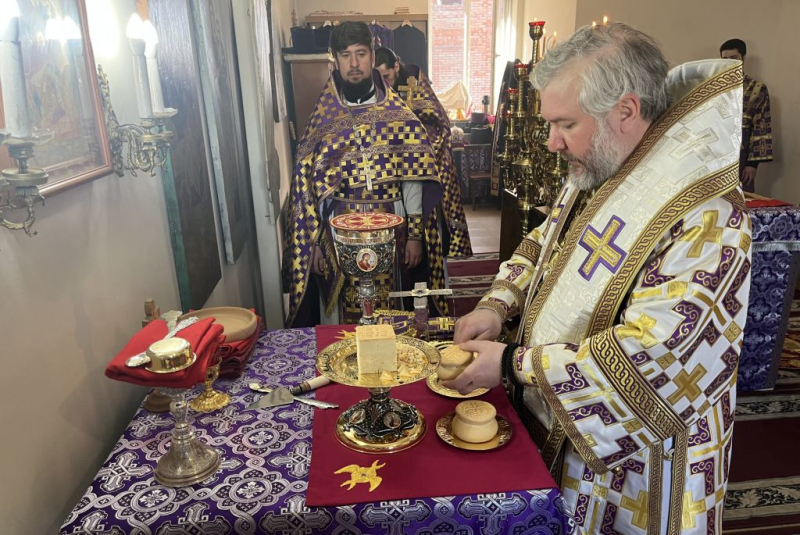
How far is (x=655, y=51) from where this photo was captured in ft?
4.45

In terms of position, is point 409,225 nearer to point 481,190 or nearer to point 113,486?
point 113,486

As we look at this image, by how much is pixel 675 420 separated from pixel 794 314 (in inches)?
159

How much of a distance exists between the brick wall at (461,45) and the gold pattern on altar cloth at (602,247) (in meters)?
9.92

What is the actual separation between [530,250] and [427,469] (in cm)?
93

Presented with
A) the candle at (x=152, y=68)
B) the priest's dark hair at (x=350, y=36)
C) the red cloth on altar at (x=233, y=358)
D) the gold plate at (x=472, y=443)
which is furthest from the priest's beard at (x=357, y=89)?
the gold plate at (x=472, y=443)

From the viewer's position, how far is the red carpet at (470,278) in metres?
4.83

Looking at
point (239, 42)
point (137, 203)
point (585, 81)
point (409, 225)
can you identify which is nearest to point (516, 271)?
point (585, 81)

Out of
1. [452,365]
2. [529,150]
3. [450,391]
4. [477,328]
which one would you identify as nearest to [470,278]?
[529,150]

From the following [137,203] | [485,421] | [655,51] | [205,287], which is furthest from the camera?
[205,287]

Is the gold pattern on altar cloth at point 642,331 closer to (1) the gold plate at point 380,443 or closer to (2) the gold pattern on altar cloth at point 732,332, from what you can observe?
(2) the gold pattern on altar cloth at point 732,332

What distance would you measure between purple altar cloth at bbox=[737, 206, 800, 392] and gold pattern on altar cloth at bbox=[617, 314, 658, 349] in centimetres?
207

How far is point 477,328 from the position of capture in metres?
1.64

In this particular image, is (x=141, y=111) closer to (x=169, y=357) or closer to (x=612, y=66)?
(x=169, y=357)

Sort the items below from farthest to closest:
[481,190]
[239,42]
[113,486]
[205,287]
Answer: [481,190] < [239,42] < [205,287] < [113,486]
